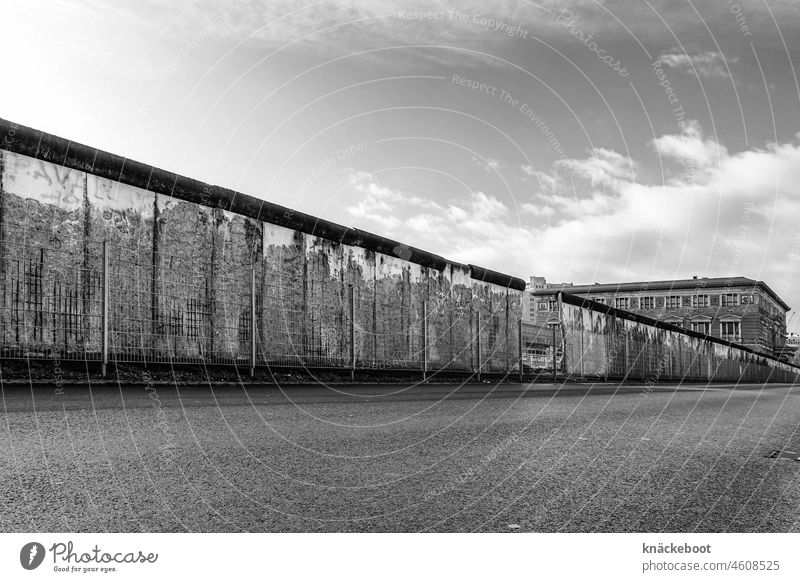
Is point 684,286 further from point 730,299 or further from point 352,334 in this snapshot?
point 352,334

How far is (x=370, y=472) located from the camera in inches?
98.3

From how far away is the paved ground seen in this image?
1848 millimetres

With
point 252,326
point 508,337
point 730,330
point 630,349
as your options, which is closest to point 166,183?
point 252,326

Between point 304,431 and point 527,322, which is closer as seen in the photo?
point 304,431

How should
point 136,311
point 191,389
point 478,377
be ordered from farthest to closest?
point 478,377, point 136,311, point 191,389

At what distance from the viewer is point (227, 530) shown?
169 centimetres

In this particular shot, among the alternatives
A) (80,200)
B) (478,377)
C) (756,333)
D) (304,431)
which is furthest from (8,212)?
(756,333)

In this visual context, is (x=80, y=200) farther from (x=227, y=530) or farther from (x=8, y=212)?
(x=227, y=530)

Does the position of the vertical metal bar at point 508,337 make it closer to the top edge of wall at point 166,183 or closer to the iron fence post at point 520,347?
the iron fence post at point 520,347

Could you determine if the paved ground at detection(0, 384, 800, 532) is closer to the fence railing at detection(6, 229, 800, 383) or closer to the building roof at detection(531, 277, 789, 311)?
the fence railing at detection(6, 229, 800, 383)

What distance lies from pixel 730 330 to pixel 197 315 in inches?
2800

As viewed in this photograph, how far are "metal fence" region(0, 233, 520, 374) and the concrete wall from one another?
0.01 metres

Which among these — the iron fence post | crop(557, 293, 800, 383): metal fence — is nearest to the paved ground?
the iron fence post
